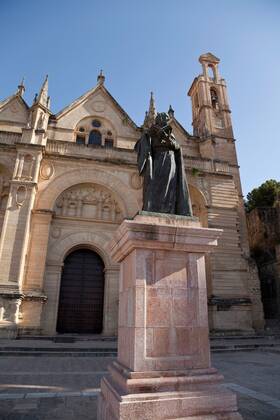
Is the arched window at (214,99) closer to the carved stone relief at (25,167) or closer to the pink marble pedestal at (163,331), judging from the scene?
the carved stone relief at (25,167)

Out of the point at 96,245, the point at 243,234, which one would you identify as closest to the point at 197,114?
the point at 243,234

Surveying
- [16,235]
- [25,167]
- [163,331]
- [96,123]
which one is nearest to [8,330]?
[16,235]

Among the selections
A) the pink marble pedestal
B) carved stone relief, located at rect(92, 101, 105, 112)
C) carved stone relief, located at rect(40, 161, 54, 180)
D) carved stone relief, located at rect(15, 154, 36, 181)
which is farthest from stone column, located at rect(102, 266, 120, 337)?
carved stone relief, located at rect(92, 101, 105, 112)

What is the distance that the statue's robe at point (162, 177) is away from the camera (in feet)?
16.0

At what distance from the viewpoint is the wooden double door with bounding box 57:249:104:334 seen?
50.9 ft

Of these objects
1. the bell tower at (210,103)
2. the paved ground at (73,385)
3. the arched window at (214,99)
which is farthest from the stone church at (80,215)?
the paved ground at (73,385)

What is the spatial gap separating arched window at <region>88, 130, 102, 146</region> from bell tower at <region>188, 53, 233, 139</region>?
8.45 m

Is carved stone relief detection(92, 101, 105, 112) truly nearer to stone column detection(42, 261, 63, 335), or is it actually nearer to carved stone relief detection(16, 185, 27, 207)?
carved stone relief detection(16, 185, 27, 207)

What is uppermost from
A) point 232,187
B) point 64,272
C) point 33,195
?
point 232,187

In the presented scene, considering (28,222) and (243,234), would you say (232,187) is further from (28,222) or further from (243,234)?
(28,222)

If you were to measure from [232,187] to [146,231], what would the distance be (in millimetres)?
17395

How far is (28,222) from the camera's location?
15109mm

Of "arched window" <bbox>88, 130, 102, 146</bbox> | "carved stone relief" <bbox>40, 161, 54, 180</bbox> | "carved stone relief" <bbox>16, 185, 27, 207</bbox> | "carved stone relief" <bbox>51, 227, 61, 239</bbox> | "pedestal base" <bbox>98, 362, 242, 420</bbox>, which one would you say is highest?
"arched window" <bbox>88, 130, 102, 146</bbox>

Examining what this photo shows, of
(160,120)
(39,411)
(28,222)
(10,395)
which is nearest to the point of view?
(39,411)
